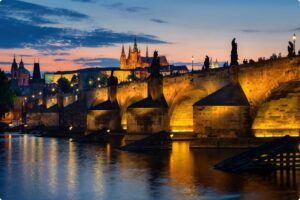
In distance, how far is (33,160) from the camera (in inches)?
1615

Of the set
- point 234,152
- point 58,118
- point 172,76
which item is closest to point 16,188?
point 234,152

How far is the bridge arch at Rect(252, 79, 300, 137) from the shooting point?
44656 millimetres

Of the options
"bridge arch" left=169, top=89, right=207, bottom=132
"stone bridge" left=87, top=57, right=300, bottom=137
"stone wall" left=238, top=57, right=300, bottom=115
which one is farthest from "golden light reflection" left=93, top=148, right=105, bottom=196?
"bridge arch" left=169, top=89, right=207, bottom=132

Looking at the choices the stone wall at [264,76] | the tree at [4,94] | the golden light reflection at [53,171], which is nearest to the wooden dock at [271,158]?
the golden light reflection at [53,171]

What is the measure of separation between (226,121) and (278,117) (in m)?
4.49

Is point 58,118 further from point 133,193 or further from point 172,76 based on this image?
point 133,193

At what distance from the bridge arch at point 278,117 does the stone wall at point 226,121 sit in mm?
1302

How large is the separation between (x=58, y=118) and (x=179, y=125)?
4267 centimetres

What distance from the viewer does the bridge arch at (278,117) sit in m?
44.7

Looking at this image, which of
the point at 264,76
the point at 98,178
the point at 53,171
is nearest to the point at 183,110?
the point at 264,76

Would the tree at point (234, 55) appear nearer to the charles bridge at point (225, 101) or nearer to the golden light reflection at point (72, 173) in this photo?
the charles bridge at point (225, 101)

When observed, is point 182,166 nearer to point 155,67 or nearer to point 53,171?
point 53,171

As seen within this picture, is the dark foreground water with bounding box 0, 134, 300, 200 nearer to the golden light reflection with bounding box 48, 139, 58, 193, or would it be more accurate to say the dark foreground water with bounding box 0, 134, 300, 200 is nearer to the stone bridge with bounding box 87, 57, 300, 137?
the golden light reflection with bounding box 48, 139, 58, 193

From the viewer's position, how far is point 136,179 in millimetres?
28906
